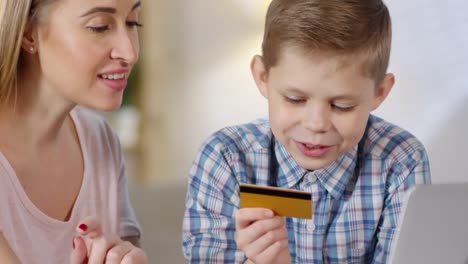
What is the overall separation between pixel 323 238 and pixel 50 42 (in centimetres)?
55

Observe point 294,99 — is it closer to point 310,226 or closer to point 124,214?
point 310,226

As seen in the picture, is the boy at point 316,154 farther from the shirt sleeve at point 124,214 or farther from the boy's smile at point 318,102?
the shirt sleeve at point 124,214

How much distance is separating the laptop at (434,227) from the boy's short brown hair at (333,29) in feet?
1.17

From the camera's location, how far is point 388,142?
1.27 meters

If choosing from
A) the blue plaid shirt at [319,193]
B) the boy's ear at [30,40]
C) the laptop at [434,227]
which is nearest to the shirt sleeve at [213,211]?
the blue plaid shirt at [319,193]

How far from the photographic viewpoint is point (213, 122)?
2643mm

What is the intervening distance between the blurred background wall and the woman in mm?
503

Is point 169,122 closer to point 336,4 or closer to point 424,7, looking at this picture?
point 424,7

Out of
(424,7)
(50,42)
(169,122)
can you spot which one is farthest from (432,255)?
(169,122)

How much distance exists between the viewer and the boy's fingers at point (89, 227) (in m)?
1.00

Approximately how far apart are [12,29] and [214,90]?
1.50 metres

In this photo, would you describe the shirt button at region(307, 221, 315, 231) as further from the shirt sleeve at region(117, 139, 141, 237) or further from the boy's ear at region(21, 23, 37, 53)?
the boy's ear at region(21, 23, 37, 53)

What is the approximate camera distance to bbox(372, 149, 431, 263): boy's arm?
1218 millimetres

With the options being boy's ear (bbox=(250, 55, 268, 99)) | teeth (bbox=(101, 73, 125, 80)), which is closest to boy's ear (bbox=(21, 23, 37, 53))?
teeth (bbox=(101, 73, 125, 80))
